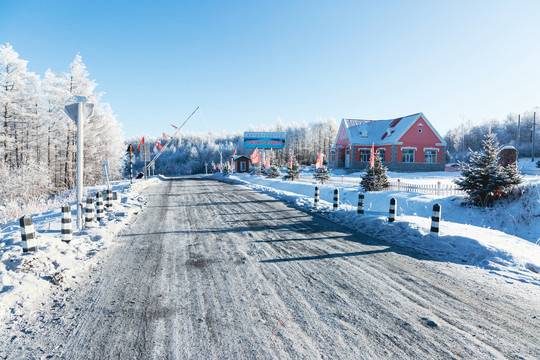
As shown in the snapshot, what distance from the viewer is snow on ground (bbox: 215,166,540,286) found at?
17.5ft

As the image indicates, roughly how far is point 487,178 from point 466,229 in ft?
19.8

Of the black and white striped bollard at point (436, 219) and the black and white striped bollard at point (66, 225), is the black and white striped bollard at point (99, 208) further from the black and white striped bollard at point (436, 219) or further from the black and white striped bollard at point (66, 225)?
the black and white striped bollard at point (436, 219)

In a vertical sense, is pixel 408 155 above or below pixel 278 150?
below

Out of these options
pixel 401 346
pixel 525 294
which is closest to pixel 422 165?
pixel 525 294

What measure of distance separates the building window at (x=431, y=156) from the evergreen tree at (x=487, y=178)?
27.1 metres

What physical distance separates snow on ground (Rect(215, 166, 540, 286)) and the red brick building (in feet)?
75.2

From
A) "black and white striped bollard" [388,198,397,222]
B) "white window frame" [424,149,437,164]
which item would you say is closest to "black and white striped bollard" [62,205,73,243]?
"black and white striped bollard" [388,198,397,222]

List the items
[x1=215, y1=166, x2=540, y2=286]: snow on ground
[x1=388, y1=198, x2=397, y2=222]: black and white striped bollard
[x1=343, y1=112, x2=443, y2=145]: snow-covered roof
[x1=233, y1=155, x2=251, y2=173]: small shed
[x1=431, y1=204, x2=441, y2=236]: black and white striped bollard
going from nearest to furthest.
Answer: [x1=215, y1=166, x2=540, y2=286]: snow on ground
[x1=431, y1=204, x2=441, y2=236]: black and white striped bollard
[x1=388, y1=198, x2=397, y2=222]: black and white striped bollard
[x1=343, y1=112, x2=443, y2=145]: snow-covered roof
[x1=233, y1=155, x2=251, y2=173]: small shed

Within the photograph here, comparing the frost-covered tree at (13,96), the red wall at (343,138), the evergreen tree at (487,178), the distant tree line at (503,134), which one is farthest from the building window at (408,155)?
the distant tree line at (503,134)

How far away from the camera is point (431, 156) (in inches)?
1443

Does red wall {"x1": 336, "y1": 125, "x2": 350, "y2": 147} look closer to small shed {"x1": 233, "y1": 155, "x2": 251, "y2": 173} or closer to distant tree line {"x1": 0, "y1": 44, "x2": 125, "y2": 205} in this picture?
small shed {"x1": 233, "y1": 155, "x2": 251, "y2": 173}

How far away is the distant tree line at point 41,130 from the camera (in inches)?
872

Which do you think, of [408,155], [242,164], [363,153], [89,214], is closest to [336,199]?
[89,214]

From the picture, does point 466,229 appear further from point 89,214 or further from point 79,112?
point 79,112
